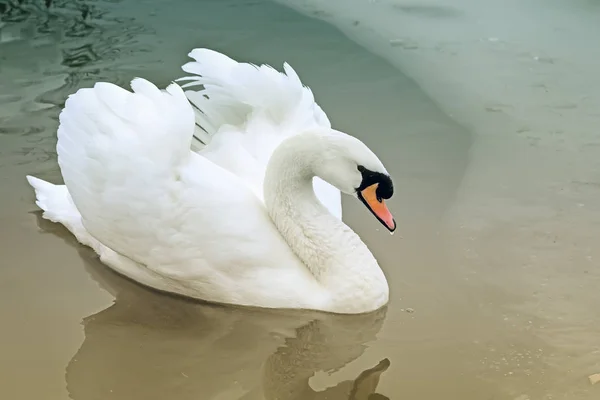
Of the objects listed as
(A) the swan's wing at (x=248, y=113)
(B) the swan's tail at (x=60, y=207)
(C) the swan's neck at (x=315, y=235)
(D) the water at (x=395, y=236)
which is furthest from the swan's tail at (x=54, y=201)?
(C) the swan's neck at (x=315, y=235)

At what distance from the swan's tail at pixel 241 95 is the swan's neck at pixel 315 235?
0.52m

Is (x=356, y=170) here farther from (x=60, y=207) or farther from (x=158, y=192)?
(x=60, y=207)

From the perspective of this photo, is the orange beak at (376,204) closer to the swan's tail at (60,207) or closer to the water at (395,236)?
the water at (395,236)

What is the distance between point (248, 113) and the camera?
4059 millimetres

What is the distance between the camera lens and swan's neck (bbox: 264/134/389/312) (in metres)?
3.49

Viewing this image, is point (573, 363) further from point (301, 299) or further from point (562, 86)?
point (562, 86)

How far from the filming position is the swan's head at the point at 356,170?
332 centimetres

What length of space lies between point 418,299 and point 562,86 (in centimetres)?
267

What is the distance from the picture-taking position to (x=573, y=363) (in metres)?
3.20

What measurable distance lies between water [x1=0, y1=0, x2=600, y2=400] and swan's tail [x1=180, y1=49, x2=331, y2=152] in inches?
27.2

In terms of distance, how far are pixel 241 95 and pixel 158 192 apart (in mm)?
847

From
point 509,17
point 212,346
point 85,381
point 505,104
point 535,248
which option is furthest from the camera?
point 509,17

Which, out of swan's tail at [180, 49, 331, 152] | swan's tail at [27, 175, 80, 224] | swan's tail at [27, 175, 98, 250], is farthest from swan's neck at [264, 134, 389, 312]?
swan's tail at [27, 175, 80, 224]

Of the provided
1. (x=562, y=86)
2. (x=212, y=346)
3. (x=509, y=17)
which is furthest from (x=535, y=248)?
(x=509, y=17)
